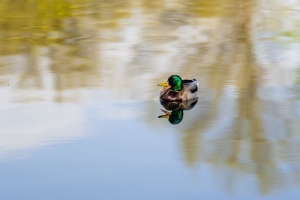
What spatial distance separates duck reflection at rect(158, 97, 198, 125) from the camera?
8625mm

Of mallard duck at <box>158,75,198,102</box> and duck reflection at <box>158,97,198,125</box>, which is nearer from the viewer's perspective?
duck reflection at <box>158,97,198,125</box>

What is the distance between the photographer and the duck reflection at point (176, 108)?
862 centimetres

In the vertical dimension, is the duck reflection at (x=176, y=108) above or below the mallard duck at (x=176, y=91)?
below

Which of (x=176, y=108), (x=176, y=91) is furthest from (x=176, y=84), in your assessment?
(x=176, y=108)

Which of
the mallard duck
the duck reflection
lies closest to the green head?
the mallard duck

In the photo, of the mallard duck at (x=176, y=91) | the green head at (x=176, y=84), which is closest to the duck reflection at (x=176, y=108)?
the mallard duck at (x=176, y=91)

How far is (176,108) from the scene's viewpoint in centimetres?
904

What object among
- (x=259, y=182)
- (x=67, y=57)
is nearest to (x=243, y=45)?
(x=67, y=57)

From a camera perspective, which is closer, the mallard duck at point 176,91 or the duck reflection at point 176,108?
the duck reflection at point 176,108

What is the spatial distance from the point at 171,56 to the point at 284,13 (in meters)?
4.32

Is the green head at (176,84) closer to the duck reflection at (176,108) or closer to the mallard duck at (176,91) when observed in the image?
the mallard duck at (176,91)

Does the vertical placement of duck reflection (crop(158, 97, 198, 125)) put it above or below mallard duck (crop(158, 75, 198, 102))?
below

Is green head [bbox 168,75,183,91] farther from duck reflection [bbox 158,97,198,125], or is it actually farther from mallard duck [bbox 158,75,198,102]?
duck reflection [bbox 158,97,198,125]

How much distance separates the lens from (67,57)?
471 inches
